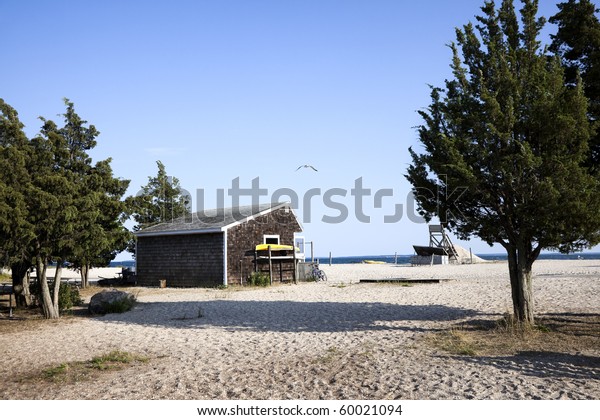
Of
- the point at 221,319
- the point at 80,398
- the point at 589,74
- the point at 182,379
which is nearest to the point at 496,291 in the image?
the point at 589,74

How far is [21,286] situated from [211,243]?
1065cm

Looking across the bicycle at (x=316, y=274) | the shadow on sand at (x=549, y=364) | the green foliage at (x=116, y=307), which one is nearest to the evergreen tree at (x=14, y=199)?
the green foliage at (x=116, y=307)

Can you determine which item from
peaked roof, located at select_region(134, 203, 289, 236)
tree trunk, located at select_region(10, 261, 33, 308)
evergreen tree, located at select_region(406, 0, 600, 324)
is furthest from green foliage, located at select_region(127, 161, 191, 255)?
evergreen tree, located at select_region(406, 0, 600, 324)

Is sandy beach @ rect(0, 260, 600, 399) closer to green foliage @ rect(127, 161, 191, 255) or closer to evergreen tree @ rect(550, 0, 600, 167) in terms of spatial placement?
evergreen tree @ rect(550, 0, 600, 167)

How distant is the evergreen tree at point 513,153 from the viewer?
1149 cm

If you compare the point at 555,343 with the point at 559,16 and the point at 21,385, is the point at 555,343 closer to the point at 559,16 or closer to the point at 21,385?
the point at 559,16

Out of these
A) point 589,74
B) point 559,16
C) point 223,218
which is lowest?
point 223,218

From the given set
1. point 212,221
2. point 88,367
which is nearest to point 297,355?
point 88,367

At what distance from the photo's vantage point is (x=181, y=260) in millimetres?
29578

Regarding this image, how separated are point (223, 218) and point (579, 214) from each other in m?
22.1

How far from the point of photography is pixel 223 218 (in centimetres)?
3033

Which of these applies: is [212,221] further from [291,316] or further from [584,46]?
[584,46]

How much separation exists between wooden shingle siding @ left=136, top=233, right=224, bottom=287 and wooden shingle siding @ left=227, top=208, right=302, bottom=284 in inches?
26.2

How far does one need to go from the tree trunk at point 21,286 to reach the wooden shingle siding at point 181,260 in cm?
1003
